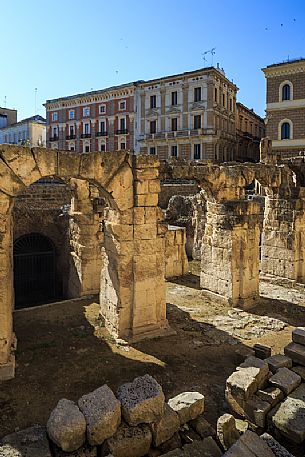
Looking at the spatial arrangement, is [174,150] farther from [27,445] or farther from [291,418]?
[27,445]

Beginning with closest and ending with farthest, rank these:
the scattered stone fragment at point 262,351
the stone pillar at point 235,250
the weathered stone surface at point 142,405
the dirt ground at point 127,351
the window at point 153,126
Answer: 1. the weathered stone surface at point 142,405
2. the dirt ground at point 127,351
3. the scattered stone fragment at point 262,351
4. the stone pillar at point 235,250
5. the window at point 153,126

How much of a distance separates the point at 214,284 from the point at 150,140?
2544 cm

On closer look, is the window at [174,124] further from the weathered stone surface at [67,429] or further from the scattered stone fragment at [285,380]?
the weathered stone surface at [67,429]

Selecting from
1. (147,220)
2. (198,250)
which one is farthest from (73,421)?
(198,250)

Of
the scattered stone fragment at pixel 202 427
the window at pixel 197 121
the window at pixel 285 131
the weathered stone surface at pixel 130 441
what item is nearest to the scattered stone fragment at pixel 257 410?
the scattered stone fragment at pixel 202 427

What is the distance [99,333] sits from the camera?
317 inches

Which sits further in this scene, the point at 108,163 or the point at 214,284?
the point at 214,284

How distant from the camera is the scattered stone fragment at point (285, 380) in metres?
5.47

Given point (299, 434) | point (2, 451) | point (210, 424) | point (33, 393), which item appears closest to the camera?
point (2, 451)

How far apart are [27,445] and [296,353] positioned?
14.1 feet

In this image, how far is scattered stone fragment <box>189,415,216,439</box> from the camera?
4831 mm

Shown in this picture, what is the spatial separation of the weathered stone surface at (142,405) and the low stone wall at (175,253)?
807 cm

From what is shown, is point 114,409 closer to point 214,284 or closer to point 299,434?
point 299,434

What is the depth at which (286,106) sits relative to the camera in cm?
2673
